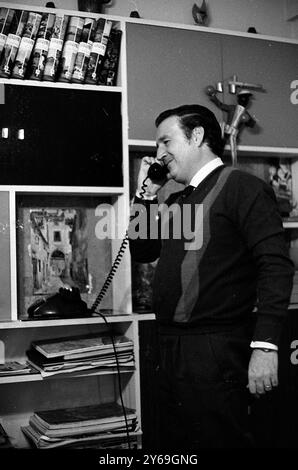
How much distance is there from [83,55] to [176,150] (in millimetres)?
799

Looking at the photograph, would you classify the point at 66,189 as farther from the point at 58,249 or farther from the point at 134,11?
the point at 134,11

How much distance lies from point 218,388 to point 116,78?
1.55 metres

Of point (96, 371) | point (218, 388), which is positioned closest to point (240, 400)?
point (218, 388)

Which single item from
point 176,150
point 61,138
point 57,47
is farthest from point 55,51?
point 176,150

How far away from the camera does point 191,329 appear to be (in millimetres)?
1904

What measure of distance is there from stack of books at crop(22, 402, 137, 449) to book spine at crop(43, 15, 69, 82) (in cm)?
139

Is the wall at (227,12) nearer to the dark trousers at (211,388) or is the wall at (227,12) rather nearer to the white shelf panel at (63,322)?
the white shelf panel at (63,322)

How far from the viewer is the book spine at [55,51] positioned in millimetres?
2631

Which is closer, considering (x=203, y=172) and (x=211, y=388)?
(x=211, y=388)

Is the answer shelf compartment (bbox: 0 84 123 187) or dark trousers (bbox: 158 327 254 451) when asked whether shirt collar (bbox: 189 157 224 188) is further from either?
shelf compartment (bbox: 0 84 123 187)

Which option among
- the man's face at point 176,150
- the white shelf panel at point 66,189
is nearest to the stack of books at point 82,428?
the white shelf panel at point 66,189

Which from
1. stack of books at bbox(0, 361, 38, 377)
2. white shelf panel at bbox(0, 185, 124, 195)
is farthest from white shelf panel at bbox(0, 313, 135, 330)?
white shelf panel at bbox(0, 185, 124, 195)

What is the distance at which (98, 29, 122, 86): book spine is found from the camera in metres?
2.75

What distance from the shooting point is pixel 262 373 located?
5.70ft
